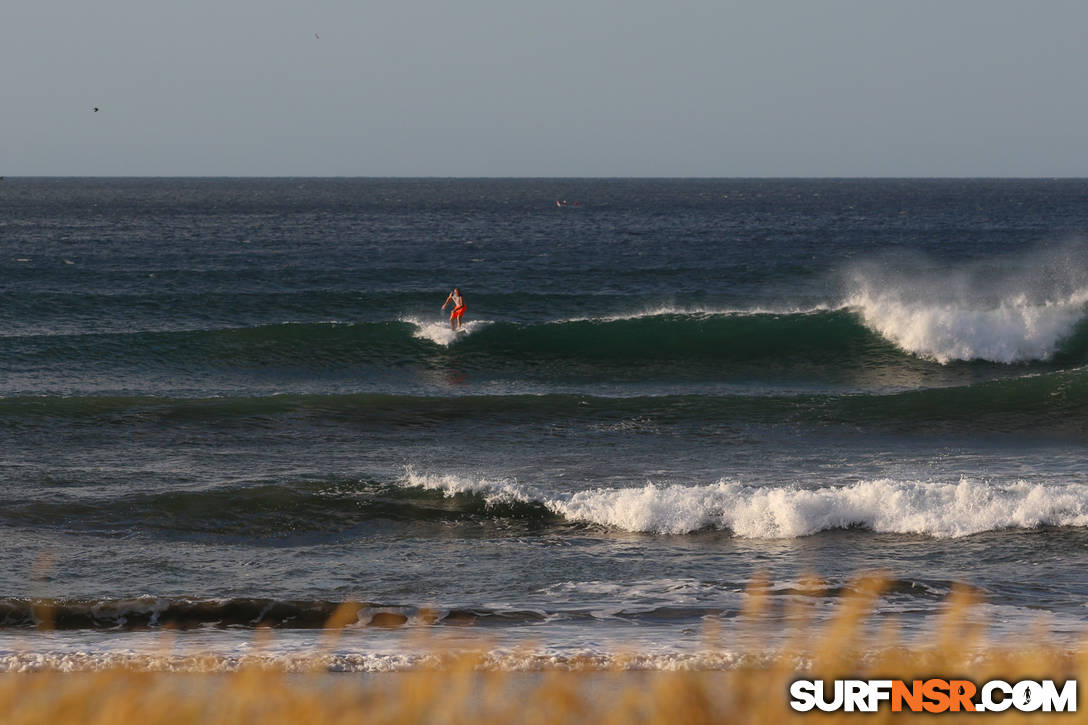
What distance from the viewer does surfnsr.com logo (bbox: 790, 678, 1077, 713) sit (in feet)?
12.7

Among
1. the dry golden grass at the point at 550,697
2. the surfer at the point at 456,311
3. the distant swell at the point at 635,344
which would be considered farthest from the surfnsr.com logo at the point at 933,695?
the surfer at the point at 456,311

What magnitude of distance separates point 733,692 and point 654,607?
633cm

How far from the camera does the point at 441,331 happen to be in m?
28.4

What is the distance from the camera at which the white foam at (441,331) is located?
2802 centimetres

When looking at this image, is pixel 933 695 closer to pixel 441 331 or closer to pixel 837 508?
pixel 837 508

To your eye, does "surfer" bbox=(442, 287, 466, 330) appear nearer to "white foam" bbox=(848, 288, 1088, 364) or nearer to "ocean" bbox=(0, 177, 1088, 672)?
"ocean" bbox=(0, 177, 1088, 672)

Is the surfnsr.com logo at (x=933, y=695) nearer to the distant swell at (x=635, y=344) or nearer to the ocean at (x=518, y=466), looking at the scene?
the ocean at (x=518, y=466)

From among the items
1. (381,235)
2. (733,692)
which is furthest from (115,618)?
(381,235)

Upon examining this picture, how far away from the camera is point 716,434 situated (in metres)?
18.6

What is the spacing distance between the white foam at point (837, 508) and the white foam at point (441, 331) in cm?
1451

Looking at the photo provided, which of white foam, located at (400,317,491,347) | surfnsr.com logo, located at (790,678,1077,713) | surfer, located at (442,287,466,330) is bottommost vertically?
white foam, located at (400,317,491,347)

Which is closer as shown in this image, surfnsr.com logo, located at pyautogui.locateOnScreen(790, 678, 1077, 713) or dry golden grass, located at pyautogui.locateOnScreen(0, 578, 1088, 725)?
dry golden grass, located at pyautogui.locateOnScreen(0, 578, 1088, 725)

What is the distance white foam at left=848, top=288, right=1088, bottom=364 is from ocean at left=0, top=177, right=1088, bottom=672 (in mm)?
74

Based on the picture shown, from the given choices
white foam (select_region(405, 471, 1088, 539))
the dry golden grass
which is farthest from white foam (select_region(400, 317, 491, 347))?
the dry golden grass
